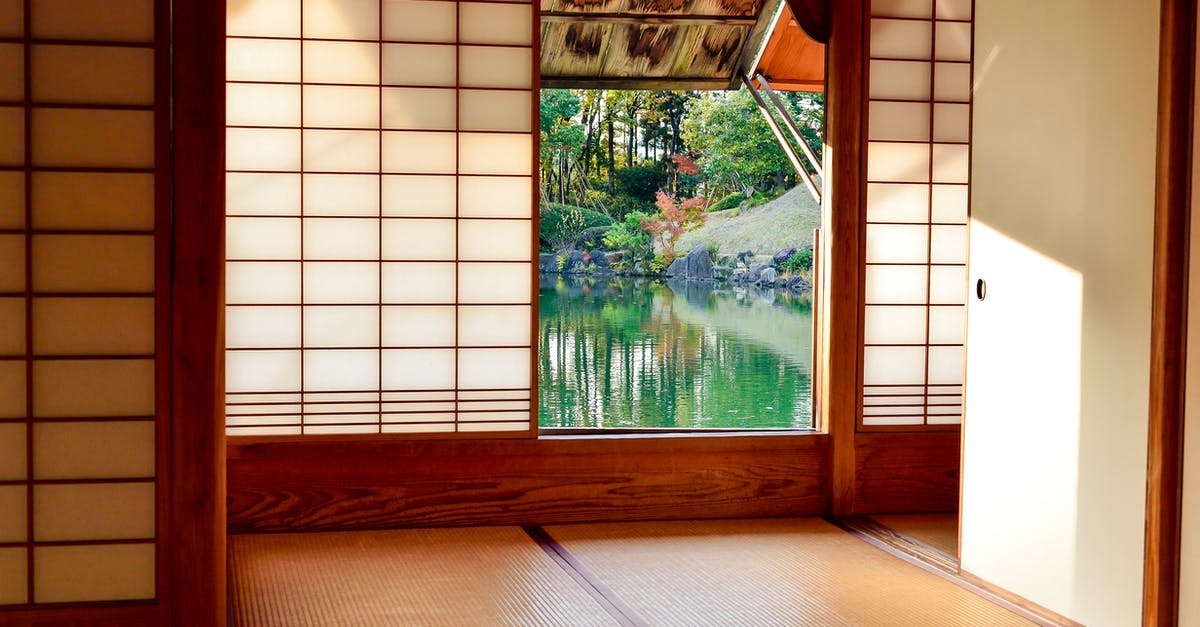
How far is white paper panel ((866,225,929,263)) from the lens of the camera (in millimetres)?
4223

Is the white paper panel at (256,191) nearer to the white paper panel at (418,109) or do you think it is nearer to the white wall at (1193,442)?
the white paper panel at (418,109)

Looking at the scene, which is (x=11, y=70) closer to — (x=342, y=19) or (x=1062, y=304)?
(x=342, y=19)

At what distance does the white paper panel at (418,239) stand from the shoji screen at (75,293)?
1.51m

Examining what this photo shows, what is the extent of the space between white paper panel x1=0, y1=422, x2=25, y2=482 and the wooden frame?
8.08 feet

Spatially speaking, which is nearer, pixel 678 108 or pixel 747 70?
pixel 747 70

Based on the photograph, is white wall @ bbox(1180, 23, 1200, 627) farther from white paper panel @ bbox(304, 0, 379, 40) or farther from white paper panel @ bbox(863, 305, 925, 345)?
white paper panel @ bbox(304, 0, 379, 40)

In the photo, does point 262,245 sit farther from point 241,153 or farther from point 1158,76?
point 1158,76

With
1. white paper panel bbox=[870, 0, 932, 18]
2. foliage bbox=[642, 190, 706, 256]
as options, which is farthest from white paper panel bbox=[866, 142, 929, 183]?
foliage bbox=[642, 190, 706, 256]

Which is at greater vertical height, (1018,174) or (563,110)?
(563,110)

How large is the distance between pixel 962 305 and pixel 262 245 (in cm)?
264

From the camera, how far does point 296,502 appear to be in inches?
148

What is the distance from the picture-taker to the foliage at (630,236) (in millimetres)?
16594

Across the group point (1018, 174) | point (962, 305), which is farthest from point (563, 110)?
point (1018, 174)

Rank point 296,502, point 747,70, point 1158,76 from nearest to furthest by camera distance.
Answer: point 1158,76
point 296,502
point 747,70
